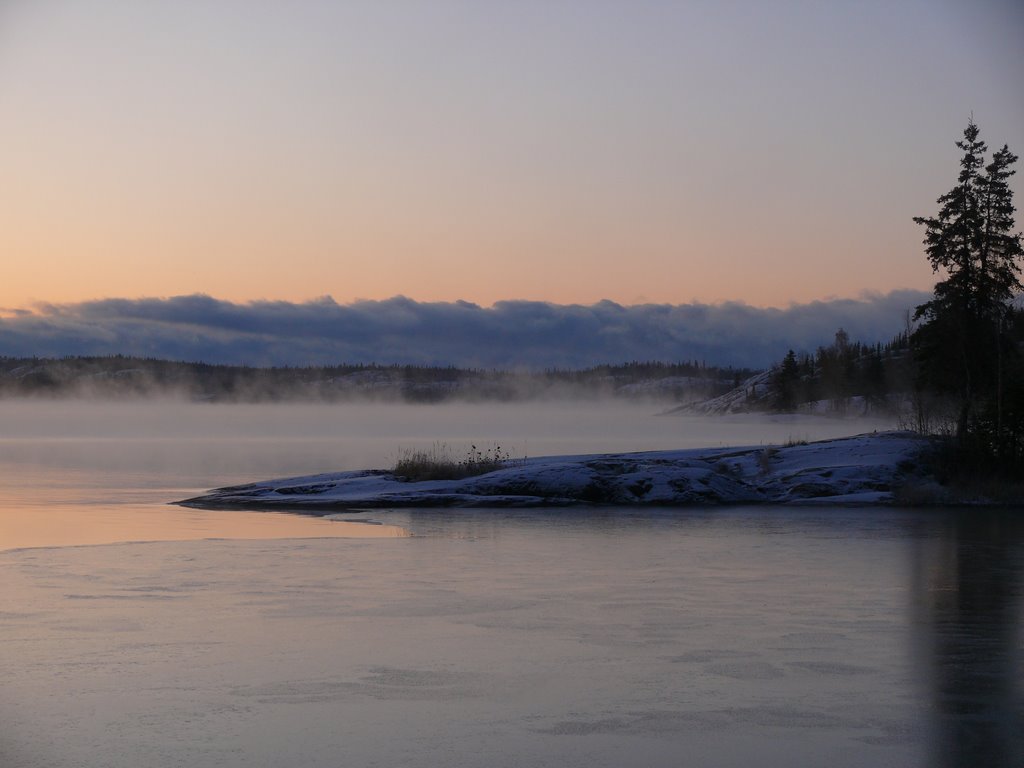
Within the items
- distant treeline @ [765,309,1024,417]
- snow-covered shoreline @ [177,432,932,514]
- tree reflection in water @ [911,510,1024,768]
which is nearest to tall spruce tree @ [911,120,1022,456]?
snow-covered shoreline @ [177,432,932,514]

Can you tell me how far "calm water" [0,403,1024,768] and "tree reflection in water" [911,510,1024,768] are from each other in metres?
0.04

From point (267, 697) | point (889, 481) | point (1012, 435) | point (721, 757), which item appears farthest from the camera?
point (1012, 435)

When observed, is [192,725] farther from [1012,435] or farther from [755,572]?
[1012,435]

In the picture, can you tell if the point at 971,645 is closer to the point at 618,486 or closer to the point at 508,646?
the point at 508,646

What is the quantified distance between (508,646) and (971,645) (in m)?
4.48

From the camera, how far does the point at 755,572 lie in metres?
15.8

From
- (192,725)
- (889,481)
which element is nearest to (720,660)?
(192,725)

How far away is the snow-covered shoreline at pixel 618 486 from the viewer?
2622 centimetres

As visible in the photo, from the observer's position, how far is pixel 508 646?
10922 millimetres

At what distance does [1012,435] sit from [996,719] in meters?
24.0

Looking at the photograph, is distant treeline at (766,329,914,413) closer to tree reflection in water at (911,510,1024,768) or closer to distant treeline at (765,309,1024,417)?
distant treeline at (765,309,1024,417)

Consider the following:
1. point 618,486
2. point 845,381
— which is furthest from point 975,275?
point 845,381

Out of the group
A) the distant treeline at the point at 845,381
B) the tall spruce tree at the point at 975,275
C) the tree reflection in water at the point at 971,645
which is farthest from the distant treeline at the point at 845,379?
the tree reflection in water at the point at 971,645

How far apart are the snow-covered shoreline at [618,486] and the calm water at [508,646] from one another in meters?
4.67
